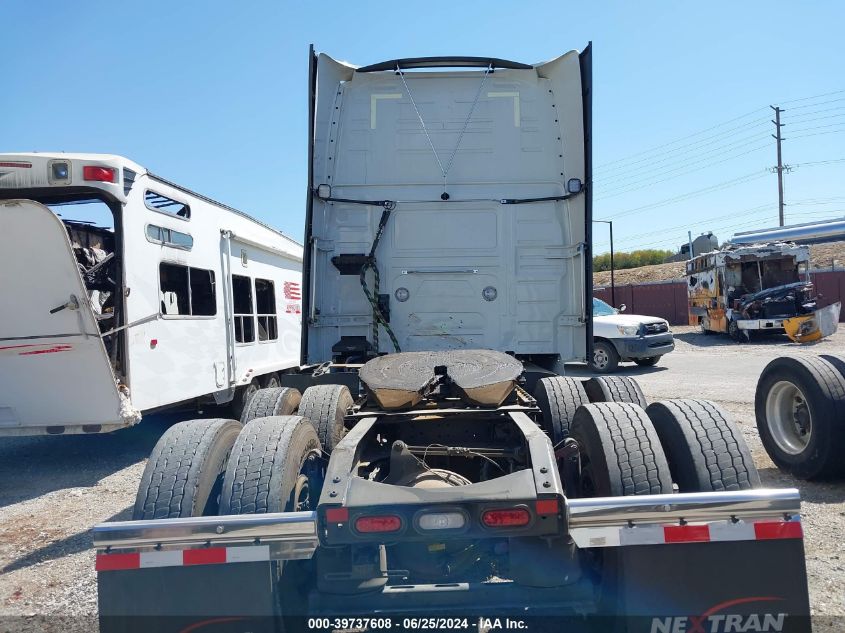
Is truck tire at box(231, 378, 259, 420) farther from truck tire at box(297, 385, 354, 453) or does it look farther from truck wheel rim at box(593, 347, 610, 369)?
truck wheel rim at box(593, 347, 610, 369)

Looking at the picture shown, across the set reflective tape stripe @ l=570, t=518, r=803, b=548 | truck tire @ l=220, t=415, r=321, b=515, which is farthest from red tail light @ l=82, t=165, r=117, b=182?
reflective tape stripe @ l=570, t=518, r=803, b=548

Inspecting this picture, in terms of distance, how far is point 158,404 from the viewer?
6738 millimetres

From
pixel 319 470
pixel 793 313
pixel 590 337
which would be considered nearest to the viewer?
A: pixel 319 470

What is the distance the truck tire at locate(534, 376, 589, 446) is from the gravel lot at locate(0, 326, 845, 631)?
159cm

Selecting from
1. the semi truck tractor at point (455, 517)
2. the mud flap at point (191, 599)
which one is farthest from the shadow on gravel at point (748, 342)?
the mud flap at point (191, 599)

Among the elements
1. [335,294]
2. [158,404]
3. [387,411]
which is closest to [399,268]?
[335,294]

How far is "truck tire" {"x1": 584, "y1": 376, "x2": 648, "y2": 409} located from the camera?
4414mm

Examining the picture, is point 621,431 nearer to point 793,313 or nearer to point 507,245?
point 507,245

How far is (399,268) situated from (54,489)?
13.7 feet

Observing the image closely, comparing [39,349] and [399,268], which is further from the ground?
[399,268]

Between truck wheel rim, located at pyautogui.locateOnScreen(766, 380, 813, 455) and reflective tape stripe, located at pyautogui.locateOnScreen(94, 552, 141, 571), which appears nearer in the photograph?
reflective tape stripe, located at pyautogui.locateOnScreen(94, 552, 141, 571)

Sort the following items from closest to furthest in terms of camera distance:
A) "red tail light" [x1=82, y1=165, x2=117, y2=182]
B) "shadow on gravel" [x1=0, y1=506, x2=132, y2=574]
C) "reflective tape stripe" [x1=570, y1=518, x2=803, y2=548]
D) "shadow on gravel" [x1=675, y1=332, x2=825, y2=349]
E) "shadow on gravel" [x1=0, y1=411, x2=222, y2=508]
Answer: "reflective tape stripe" [x1=570, y1=518, x2=803, y2=548]
"shadow on gravel" [x1=0, y1=506, x2=132, y2=574]
"red tail light" [x1=82, y1=165, x2=117, y2=182]
"shadow on gravel" [x1=0, y1=411, x2=222, y2=508]
"shadow on gravel" [x1=675, y1=332, x2=825, y2=349]

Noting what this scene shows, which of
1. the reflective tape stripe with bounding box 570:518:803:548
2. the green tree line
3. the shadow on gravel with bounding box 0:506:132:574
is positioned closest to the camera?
the reflective tape stripe with bounding box 570:518:803:548

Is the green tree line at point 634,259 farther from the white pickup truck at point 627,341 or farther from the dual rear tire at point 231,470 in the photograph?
the dual rear tire at point 231,470
